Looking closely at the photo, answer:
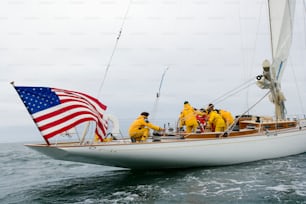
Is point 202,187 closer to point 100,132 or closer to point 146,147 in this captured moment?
point 146,147

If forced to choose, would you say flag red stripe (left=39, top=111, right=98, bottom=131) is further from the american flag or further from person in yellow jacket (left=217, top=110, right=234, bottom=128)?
person in yellow jacket (left=217, top=110, right=234, bottom=128)

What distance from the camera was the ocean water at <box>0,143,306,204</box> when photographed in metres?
6.98

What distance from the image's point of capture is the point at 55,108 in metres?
8.05

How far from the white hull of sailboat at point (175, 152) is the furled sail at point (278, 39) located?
305 cm

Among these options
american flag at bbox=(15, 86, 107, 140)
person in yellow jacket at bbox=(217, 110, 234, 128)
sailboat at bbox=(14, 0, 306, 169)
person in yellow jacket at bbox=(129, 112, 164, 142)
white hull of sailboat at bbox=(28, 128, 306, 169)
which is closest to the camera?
american flag at bbox=(15, 86, 107, 140)

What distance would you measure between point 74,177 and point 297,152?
10435 millimetres

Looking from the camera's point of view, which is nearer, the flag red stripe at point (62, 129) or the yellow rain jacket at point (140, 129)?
the flag red stripe at point (62, 129)

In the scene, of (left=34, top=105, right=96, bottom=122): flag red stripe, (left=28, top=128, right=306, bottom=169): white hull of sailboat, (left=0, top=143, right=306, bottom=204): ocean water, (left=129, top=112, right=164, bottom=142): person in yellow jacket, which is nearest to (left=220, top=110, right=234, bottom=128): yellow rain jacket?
(left=28, top=128, right=306, bottom=169): white hull of sailboat

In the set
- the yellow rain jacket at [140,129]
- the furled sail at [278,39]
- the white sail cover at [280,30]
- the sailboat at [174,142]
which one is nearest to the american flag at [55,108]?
the sailboat at [174,142]

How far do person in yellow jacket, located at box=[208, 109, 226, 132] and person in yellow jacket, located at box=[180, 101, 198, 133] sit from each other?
0.73m

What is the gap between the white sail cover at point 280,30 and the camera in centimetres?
1449

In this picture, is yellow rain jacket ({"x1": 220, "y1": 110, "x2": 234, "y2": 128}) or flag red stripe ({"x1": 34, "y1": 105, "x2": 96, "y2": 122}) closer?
flag red stripe ({"x1": 34, "y1": 105, "x2": 96, "y2": 122})

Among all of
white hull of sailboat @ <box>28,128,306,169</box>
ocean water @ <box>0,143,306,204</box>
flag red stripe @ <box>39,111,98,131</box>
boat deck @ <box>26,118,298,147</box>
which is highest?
flag red stripe @ <box>39,111,98,131</box>

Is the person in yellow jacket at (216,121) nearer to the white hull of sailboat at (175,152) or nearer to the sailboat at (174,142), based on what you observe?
the sailboat at (174,142)
